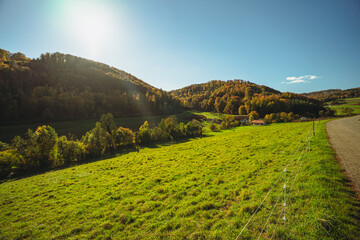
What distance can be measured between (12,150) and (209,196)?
44.4 m

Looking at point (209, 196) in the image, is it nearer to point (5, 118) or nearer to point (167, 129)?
point (167, 129)

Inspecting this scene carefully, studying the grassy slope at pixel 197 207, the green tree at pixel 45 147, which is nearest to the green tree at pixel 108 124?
the green tree at pixel 45 147

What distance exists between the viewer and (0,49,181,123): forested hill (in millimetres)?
80875

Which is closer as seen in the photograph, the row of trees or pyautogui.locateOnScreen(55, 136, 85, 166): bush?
the row of trees

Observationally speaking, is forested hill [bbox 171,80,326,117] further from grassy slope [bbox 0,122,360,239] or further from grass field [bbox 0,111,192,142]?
grassy slope [bbox 0,122,360,239]

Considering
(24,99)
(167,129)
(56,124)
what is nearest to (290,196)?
(167,129)

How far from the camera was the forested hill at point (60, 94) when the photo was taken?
265 feet

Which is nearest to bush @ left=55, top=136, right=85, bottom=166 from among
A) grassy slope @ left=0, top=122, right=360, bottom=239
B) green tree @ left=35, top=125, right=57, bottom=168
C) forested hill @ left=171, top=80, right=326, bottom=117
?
green tree @ left=35, top=125, right=57, bottom=168

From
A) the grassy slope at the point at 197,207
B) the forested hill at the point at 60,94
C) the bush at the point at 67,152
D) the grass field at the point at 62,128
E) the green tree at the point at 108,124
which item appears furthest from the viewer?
the forested hill at the point at 60,94

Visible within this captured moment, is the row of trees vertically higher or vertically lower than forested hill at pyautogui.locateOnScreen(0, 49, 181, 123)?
lower

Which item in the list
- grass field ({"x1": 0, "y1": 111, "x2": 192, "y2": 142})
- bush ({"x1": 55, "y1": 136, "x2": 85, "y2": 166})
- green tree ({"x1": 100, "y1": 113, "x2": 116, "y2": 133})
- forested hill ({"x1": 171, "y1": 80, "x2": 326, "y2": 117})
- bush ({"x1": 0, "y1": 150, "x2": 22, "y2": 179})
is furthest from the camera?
forested hill ({"x1": 171, "y1": 80, "x2": 326, "y2": 117})

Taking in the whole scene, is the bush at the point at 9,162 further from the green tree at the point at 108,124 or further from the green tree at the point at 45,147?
the green tree at the point at 108,124

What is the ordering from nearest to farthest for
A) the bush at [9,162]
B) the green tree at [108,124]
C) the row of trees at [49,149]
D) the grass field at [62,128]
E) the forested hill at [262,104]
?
the bush at [9,162]
the row of trees at [49,149]
the green tree at [108,124]
the grass field at [62,128]
the forested hill at [262,104]

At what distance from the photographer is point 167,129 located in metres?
59.2
